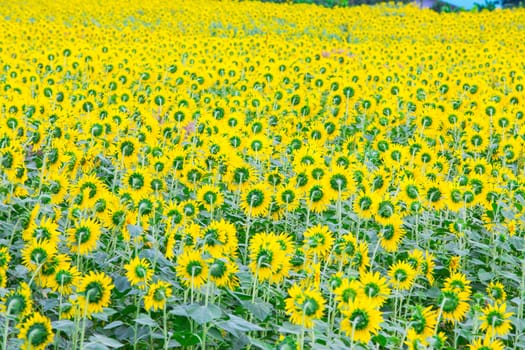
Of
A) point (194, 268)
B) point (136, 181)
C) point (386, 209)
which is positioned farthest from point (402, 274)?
point (136, 181)

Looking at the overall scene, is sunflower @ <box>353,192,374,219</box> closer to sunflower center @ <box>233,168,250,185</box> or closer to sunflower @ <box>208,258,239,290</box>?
sunflower center @ <box>233,168,250,185</box>

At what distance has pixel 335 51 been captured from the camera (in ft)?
38.7

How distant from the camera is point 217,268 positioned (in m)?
2.69

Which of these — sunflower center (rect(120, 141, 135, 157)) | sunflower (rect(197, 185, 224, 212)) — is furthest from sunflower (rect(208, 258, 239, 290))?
sunflower center (rect(120, 141, 135, 157))

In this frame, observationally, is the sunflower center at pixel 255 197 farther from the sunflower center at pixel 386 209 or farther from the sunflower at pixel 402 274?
the sunflower at pixel 402 274

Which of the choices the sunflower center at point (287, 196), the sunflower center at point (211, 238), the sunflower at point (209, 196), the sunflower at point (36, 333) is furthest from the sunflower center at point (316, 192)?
the sunflower at point (36, 333)

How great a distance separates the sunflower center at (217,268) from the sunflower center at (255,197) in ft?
2.73

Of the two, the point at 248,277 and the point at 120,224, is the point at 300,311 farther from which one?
the point at 120,224

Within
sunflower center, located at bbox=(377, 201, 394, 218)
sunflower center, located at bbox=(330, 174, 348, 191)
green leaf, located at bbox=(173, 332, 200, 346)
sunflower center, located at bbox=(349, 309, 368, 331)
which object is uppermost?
sunflower center, located at bbox=(330, 174, 348, 191)

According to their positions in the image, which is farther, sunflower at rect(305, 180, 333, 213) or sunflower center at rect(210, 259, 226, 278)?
sunflower at rect(305, 180, 333, 213)

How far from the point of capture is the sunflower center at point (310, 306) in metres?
2.39

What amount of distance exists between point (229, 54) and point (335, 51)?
2.23 metres

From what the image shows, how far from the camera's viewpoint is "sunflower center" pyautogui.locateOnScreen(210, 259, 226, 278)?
8.79 feet

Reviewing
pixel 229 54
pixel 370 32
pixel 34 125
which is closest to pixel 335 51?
pixel 229 54
